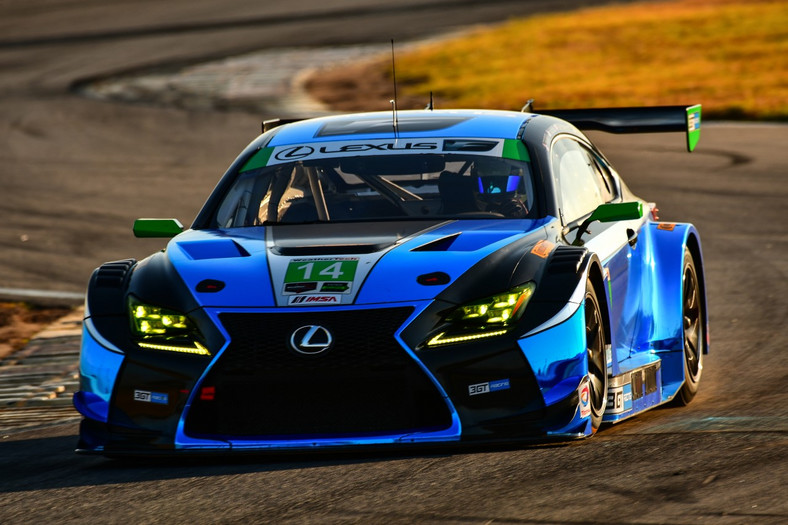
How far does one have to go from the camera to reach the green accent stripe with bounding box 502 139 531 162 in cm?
682

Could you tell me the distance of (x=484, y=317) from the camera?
544 cm

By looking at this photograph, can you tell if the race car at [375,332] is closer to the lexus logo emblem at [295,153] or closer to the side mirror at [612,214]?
the side mirror at [612,214]

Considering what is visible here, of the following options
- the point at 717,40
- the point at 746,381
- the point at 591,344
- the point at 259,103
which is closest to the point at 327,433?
the point at 591,344

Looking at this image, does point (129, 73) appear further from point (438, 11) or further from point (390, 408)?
point (390, 408)

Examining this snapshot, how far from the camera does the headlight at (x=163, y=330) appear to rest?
5484 mm

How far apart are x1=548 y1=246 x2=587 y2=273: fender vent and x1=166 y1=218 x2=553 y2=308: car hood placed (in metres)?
0.18

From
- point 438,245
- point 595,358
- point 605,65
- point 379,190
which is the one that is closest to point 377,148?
point 379,190

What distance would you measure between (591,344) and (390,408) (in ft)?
3.05

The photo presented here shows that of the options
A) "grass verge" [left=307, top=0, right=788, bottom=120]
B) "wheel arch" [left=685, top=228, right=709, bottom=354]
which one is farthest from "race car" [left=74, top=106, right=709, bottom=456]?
"grass verge" [left=307, top=0, right=788, bottom=120]

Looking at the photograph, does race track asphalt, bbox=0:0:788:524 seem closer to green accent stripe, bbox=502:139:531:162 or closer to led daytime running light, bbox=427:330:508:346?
led daytime running light, bbox=427:330:508:346

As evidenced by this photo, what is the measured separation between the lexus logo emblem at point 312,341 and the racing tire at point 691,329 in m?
2.47

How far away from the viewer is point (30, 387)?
842 cm

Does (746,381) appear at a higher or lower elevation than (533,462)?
lower

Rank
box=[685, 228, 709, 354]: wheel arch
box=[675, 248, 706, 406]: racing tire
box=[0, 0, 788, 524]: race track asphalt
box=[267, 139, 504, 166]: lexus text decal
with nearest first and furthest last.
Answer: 1. box=[0, 0, 788, 524]: race track asphalt
2. box=[267, 139, 504, 166]: lexus text decal
3. box=[675, 248, 706, 406]: racing tire
4. box=[685, 228, 709, 354]: wheel arch
